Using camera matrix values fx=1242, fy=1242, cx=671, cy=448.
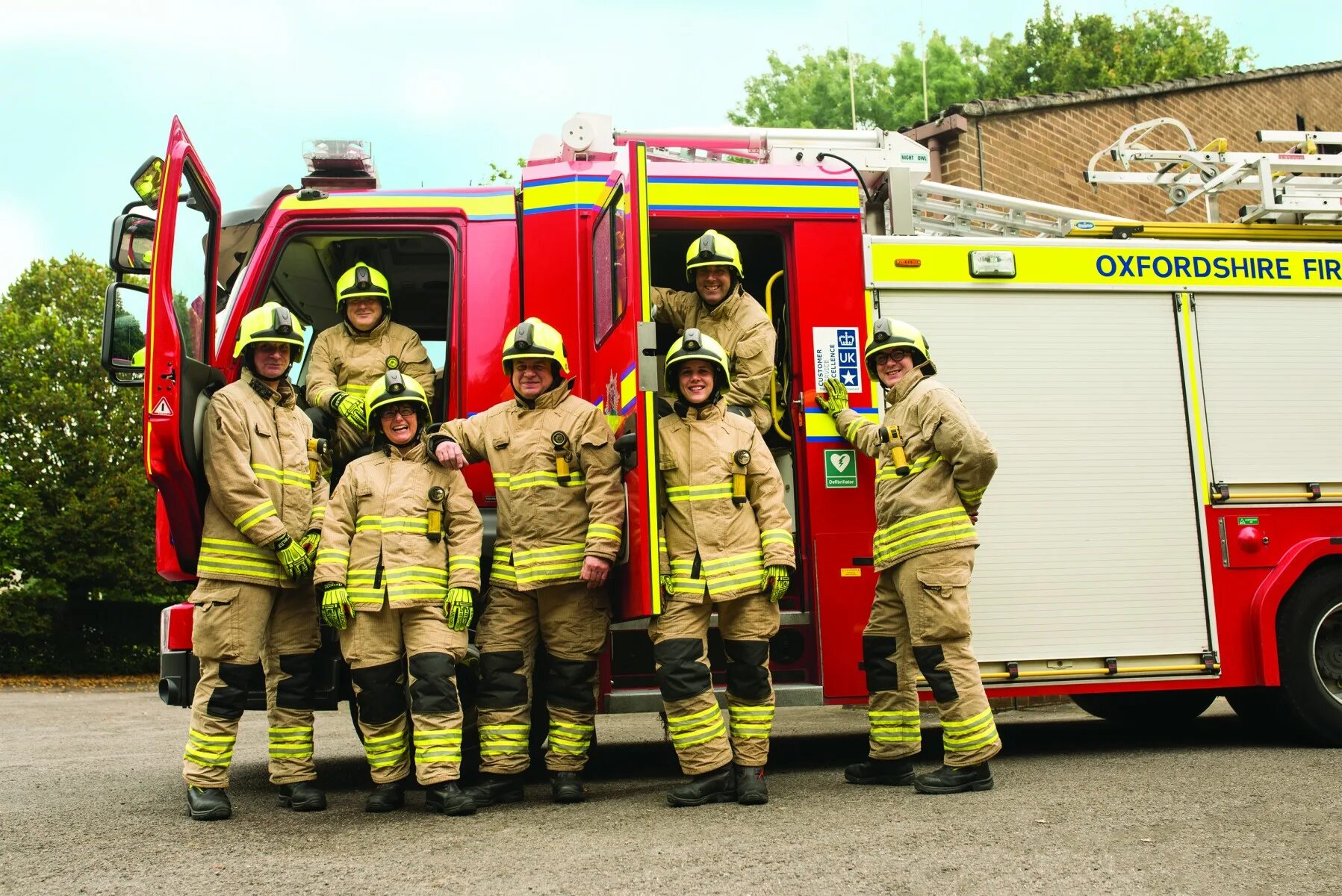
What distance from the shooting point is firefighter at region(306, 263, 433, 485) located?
18.6ft

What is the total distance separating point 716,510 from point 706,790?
3.61 ft

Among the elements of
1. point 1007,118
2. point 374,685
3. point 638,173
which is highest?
point 1007,118

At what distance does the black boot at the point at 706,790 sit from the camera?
15.9 ft

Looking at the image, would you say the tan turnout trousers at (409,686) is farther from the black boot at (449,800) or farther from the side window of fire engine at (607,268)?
the side window of fire engine at (607,268)

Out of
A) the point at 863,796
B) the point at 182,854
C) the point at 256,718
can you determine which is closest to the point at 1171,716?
the point at 863,796

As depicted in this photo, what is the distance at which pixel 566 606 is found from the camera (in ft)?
16.9

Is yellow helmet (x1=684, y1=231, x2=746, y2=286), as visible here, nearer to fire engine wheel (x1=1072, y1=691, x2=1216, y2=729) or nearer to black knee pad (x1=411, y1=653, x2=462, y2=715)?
black knee pad (x1=411, y1=653, x2=462, y2=715)

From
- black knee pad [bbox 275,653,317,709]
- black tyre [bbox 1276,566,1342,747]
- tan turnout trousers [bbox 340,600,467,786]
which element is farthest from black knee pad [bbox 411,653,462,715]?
black tyre [bbox 1276,566,1342,747]

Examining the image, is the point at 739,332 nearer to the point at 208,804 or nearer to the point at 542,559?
the point at 542,559

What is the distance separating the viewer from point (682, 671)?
4.84m

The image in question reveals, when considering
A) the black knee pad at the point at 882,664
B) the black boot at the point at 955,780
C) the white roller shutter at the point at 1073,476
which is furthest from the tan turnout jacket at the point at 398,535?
the white roller shutter at the point at 1073,476

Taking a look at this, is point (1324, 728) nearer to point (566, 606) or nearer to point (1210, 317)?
point (1210, 317)

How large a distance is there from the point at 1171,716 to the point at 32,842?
624cm

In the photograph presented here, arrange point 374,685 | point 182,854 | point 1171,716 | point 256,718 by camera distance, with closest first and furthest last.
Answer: point 182,854 → point 374,685 → point 1171,716 → point 256,718
